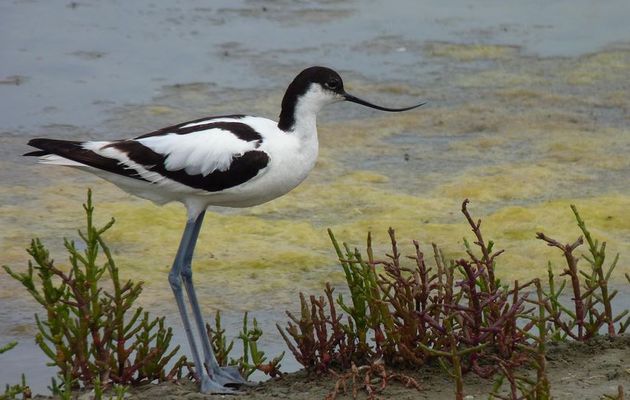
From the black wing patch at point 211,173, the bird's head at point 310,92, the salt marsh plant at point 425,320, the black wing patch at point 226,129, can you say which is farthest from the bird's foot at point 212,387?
the bird's head at point 310,92

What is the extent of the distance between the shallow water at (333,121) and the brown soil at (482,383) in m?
0.73

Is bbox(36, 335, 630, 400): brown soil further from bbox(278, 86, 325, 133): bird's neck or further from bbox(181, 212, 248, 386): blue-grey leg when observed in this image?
bbox(278, 86, 325, 133): bird's neck

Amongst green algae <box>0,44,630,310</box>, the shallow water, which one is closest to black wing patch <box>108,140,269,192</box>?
the shallow water

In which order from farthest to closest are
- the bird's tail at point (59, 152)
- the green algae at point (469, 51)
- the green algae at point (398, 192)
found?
the green algae at point (469, 51), the green algae at point (398, 192), the bird's tail at point (59, 152)

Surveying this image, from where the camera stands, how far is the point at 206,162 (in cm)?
487

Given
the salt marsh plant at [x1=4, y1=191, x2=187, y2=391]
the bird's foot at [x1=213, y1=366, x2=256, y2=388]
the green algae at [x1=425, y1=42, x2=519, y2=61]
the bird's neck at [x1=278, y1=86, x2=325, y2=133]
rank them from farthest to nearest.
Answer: the green algae at [x1=425, y1=42, x2=519, y2=61], the bird's neck at [x1=278, y1=86, x2=325, y2=133], the bird's foot at [x1=213, y1=366, x2=256, y2=388], the salt marsh plant at [x1=4, y1=191, x2=187, y2=391]

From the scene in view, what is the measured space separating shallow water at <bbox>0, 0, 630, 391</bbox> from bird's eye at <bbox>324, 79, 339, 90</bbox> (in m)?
1.05

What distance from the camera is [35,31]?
9.96 m

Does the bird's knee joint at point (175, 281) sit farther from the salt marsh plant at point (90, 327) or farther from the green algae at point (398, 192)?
the green algae at point (398, 192)

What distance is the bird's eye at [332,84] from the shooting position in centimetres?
515

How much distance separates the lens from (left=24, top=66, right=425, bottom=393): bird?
4.85 m

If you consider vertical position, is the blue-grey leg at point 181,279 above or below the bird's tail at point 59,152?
below

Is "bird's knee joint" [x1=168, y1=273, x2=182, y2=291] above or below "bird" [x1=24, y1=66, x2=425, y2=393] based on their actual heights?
below

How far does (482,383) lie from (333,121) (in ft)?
13.7
